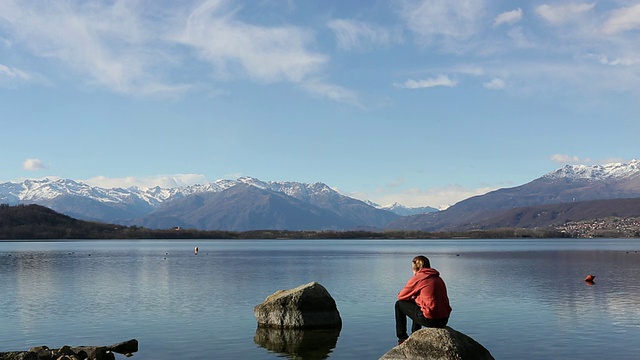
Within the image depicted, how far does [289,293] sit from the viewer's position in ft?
111

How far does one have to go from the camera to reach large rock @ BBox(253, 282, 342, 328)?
33.4 meters

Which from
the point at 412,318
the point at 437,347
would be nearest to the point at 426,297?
the point at 412,318

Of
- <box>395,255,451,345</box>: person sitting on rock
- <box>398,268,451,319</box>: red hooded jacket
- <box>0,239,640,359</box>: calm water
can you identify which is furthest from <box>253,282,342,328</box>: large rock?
<box>398,268,451,319</box>: red hooded jacket

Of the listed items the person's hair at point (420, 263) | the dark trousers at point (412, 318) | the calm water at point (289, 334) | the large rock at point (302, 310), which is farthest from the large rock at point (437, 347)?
the large rock at point (302, 310)

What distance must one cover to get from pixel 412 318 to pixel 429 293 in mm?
1506

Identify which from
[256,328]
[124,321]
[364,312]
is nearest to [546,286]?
[364,312]

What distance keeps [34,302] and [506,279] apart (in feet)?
153

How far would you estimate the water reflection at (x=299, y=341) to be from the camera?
28062 millimetres

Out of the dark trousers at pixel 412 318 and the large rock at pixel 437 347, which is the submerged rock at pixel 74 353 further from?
the large rock at pixel 437 347

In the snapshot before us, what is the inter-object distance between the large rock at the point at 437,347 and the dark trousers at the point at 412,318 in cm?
65

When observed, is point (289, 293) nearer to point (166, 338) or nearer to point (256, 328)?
point (256, 328)

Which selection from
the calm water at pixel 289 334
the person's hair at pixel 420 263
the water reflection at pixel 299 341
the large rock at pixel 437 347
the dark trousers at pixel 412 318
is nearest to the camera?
the large rock at pixel 437 347

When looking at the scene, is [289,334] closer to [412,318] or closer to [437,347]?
[412,318]

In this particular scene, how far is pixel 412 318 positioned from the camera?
22297mm
